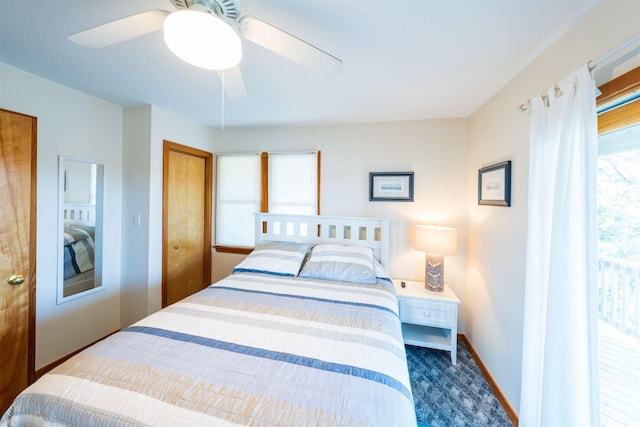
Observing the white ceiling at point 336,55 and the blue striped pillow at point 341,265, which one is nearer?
the white ceiling at point 336,55

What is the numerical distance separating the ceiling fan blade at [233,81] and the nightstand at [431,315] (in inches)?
82.7

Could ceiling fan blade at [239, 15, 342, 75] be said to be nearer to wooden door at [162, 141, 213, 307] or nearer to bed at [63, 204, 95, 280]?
wooden door at [162, 141, 213, 307]

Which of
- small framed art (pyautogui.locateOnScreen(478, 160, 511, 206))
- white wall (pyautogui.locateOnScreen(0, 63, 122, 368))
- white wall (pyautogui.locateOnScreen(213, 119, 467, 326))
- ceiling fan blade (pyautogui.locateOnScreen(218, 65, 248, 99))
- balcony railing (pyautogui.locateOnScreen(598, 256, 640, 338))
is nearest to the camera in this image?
ceiling fan blade (pyautogui.locateOnScreen(218, 65, 248, 99))

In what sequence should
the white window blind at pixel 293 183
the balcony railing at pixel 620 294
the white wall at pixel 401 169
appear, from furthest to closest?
1. the white window blind at pixel 293 183
2. the white wall at pixel 401 169
3. the balcony railing at pixel 620 294

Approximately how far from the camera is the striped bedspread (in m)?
0.79

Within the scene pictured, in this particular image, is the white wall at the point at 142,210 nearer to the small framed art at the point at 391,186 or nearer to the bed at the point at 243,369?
the bed at the point at 243,369

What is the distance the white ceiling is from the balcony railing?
1.40 m

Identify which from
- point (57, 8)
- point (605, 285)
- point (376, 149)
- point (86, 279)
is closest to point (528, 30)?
point (376, 149)

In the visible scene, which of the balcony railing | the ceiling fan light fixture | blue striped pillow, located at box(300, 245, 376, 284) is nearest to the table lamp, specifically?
blue striped pillow, located at box(300, 245, 376, 284)

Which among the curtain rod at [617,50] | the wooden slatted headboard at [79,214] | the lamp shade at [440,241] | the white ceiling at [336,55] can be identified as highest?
the white ceiling at [336,55]

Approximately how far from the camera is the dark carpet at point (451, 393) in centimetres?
159

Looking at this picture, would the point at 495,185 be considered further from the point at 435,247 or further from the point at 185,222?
the point at 185,222

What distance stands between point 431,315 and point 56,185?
343 cm

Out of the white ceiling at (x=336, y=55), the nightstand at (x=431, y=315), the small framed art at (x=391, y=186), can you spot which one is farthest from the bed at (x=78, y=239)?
the nightstand at (x=431, y=315)
